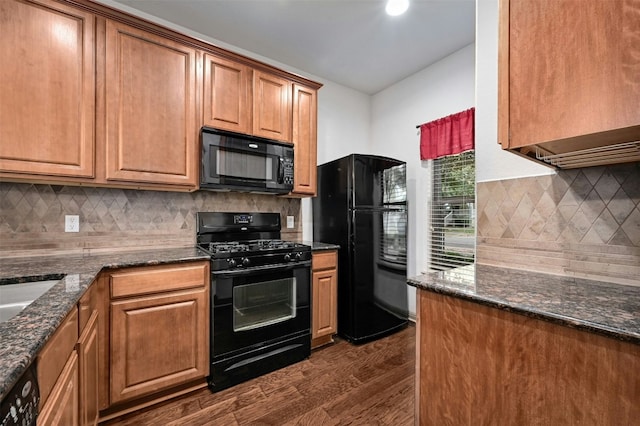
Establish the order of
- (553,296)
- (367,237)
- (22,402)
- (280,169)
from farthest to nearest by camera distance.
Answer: (367,237) → (280,169) → (553,296) → (22,402)

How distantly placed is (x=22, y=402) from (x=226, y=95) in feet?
6.82

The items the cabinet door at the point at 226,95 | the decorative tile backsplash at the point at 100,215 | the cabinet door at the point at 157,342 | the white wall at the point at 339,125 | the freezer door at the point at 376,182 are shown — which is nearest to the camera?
the cabinet door at the point at 157,342

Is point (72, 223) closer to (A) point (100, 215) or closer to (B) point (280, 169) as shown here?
(A) point (100, 215)

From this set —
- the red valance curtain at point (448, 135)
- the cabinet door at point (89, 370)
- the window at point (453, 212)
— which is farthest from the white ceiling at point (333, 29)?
the cabinet door at point (89, 370)

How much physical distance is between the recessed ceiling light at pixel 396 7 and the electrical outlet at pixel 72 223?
8.88ft

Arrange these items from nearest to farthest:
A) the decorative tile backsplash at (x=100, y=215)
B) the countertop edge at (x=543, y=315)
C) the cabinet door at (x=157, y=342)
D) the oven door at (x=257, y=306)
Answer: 1. the countertop edge at (x=543, y=315)
2. the cabinet door at (x=157, y=342)
3. the decorative tile backsplash at (x=100, y=215)
4. the oven door at (x=257, y=306)

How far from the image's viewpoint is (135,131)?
6.11 feet

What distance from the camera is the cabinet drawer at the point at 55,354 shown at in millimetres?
722

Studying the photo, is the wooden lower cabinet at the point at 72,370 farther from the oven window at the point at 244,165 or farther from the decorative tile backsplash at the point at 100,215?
the oven window at the point at 244,165

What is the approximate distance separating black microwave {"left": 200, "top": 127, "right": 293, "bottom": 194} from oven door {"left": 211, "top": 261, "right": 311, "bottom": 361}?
26.2 inches

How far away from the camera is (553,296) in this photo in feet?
3.19

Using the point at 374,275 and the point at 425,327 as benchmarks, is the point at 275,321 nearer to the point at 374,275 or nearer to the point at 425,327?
the point at 374,275

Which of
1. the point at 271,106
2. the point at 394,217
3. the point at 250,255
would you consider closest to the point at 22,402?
the point at 250,255

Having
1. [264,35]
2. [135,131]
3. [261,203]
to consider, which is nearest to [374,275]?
[261,203]
